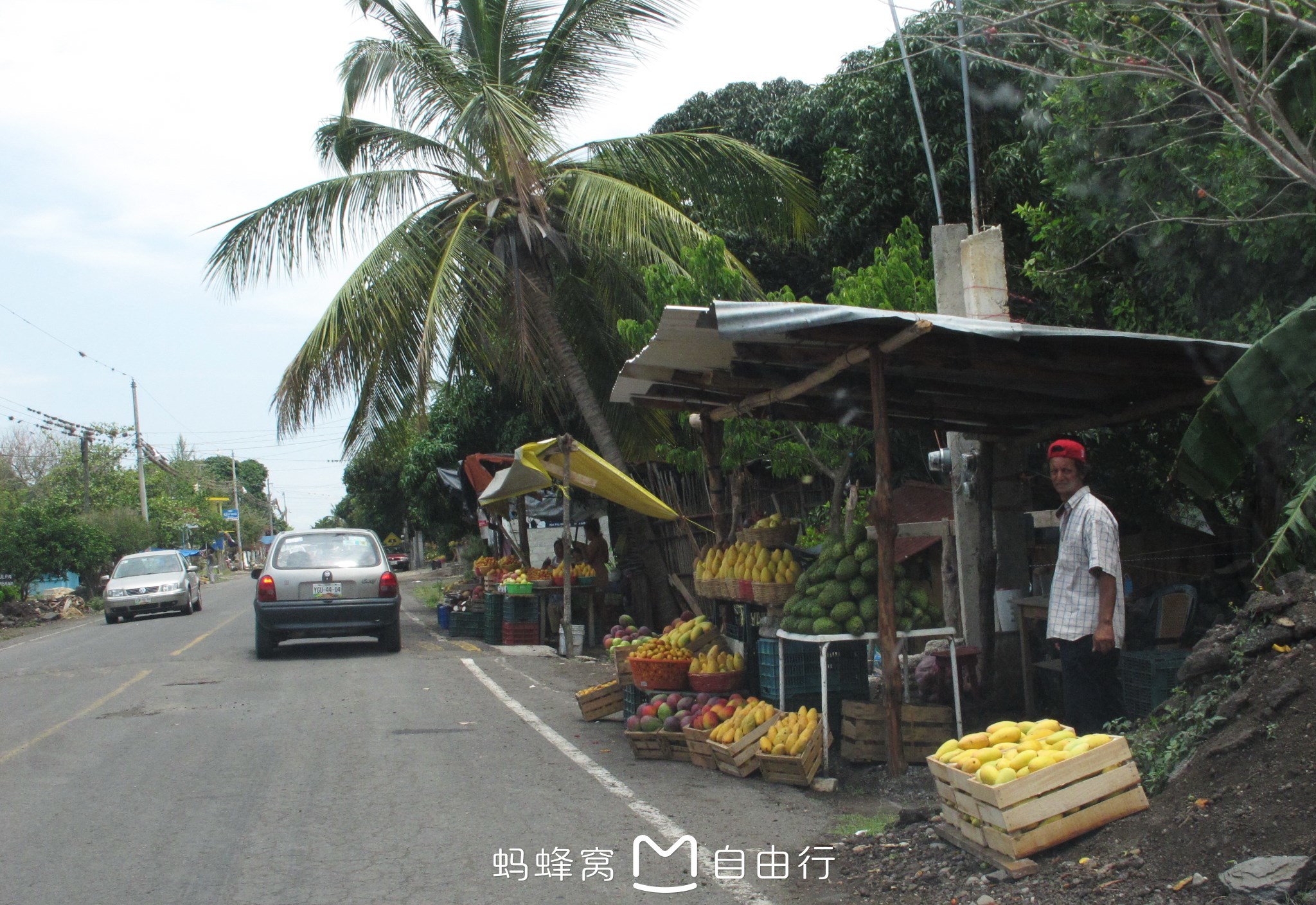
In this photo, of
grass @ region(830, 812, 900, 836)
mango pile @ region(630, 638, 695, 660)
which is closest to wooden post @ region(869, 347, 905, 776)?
grass @ region(830, 812, 900, 836)

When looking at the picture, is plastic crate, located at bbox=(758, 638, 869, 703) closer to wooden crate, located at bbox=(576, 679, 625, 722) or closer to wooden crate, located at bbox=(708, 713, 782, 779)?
wooden crate, located at bbox=(708, 713, 782, 779)

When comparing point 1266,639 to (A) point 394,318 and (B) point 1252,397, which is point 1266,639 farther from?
(A) point 394,318

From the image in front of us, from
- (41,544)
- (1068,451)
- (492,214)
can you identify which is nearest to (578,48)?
(492,214)

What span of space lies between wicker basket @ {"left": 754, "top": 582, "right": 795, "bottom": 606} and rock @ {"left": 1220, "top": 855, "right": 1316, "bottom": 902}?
3966 millimetres

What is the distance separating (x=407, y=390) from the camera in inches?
555

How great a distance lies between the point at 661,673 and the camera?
8.09 meters

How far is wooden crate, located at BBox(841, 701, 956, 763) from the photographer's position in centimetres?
668

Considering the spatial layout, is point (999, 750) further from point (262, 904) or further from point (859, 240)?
point (859, 240)

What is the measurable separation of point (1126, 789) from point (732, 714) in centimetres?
321

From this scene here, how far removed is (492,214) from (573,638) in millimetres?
5713

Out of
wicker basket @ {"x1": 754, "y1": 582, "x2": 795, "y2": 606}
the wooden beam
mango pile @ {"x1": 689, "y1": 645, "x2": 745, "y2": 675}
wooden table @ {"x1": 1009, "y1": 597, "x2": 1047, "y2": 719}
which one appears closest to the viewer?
the wooden beam

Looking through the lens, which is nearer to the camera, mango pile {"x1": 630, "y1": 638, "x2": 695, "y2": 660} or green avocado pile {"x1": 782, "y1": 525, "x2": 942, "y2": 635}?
green avocado pile {"x1": 782, "y1": 525, "x2": 942, "y2": 635}

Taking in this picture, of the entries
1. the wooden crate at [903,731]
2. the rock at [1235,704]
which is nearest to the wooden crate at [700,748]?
the wooden crate at [903,731]

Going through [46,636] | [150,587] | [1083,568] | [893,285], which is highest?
[893,285]
